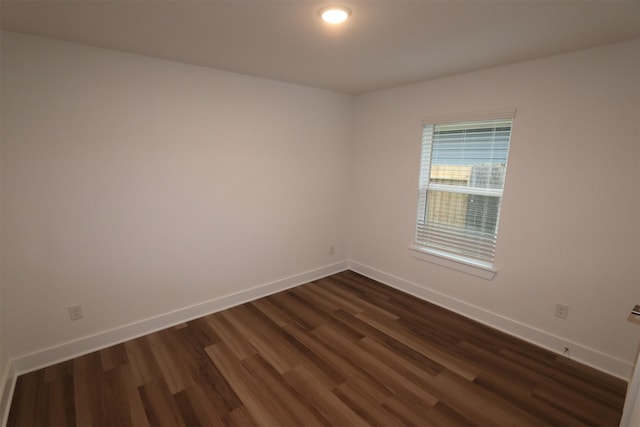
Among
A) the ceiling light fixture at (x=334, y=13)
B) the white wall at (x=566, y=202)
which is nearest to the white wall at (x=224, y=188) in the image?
the white wall at (x=566, y=202)

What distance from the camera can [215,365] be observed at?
2.18 metres

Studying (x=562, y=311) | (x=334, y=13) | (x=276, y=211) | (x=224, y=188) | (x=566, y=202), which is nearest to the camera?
(x=334, y=13)

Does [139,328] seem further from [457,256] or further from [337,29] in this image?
[457,256]

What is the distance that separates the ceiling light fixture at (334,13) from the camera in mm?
1500

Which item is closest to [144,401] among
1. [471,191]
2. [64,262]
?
[64,262]

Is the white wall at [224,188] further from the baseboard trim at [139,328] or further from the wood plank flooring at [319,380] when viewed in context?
the wood plank flooring at [319,380]

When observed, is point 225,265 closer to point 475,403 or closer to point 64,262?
point 64,262

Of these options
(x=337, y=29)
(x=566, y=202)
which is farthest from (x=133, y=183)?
(x=566, y=202)

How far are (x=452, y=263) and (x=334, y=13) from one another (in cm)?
250

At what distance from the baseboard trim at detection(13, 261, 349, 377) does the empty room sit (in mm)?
17

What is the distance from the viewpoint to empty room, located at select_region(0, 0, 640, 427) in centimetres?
177

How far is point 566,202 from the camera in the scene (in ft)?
7.29

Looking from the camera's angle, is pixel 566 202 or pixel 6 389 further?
pixel 566 202

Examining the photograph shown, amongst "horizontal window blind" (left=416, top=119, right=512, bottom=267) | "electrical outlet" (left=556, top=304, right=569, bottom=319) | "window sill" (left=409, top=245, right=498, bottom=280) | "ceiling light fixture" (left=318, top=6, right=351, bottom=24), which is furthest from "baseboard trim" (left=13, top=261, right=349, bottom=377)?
"ceiling light fixture" (left=318, top=6, right=351, bottom=24)
